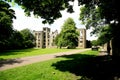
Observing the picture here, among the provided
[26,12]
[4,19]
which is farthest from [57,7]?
[4,19]

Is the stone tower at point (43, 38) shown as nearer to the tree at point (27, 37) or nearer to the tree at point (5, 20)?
the tree at point (27, 37)

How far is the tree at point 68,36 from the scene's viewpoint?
78.6m

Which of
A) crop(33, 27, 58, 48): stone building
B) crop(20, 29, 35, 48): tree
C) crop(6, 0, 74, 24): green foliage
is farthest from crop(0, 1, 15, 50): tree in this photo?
crop(33, 27, 58, 48): stone building

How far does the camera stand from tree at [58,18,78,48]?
78625mm

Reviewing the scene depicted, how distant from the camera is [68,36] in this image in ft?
259

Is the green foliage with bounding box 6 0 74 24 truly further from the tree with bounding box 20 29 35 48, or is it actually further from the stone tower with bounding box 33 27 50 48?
the stone tower with bounding box 33 27 50 48

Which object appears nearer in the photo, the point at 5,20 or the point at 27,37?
the point at 5,20

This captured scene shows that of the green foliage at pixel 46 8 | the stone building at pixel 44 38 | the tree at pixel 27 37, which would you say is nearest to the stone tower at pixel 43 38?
the stone building at pixel 44 38

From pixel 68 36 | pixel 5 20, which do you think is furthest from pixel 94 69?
pixel 68 36

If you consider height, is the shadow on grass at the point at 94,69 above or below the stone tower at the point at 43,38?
below

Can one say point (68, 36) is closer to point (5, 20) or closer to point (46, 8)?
point (5, 20)

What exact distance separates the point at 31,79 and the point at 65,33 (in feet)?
230

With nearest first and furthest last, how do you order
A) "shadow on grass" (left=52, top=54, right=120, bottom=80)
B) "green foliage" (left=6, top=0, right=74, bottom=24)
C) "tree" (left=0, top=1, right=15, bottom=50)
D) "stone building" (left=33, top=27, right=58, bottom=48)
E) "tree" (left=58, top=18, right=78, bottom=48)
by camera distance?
1. "shadow on grass" (left=52, top=54, right=120, bottom=80)
2. "green foliage" (left=6, top=0, right=74, bottom=24)
3. "tree" (left=0, top=1, right=15, bottom=50)
4. "tree" (left=58, top=18, right=78, bottom=48)
5. "stone building" (left=33, top=27, right=58, bottom=48)

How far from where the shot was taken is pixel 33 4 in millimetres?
14852
